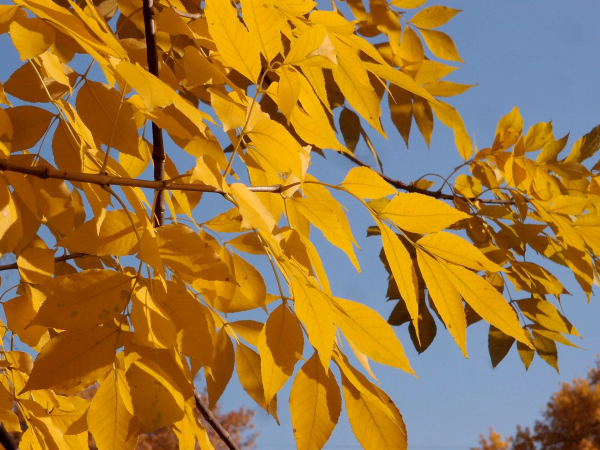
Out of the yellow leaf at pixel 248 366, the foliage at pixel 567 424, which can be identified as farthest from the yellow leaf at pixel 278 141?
the foliage at pixel 567 424

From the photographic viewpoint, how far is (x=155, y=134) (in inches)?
32.5

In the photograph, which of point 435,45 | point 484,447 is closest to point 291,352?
point 435,45

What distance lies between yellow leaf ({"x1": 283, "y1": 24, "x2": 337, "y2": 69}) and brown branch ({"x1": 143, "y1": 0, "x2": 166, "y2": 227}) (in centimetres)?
28

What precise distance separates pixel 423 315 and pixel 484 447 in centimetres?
1106

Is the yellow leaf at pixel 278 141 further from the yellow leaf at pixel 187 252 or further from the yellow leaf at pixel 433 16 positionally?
the yellow leaf at pixel 433 16

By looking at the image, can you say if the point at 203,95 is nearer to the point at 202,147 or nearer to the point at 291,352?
the point at 202,147

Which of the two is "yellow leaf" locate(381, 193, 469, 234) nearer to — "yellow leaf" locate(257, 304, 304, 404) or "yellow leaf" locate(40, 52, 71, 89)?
"yellow leaf" locate(257, 304, 304, 404)

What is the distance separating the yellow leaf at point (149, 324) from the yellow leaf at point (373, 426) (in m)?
0.22

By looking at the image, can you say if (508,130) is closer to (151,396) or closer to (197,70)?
(197,70)

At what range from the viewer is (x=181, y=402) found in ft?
1.81

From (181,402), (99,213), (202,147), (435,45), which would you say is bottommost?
(181,402)

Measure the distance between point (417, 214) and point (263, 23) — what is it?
0.27 m

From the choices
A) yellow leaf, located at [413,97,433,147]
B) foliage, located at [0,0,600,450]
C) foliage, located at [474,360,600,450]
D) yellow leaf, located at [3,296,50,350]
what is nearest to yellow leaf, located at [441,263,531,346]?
foliage, located at [0,0,600,450]

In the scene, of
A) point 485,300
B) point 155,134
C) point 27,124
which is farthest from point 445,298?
point 27,124
